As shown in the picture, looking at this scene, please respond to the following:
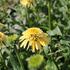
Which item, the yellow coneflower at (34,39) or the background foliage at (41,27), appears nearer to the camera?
the yellow coneflower at (34,39)

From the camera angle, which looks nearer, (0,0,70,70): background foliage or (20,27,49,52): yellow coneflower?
(20,27,49,52): yellow coneflower

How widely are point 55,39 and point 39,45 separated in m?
0.65

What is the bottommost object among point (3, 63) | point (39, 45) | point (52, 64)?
point (3, 63)

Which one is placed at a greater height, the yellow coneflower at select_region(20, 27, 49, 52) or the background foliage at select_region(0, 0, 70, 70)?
the yellow coneflower at select_region(20, 27, 49, 52)

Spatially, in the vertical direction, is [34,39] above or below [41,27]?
above

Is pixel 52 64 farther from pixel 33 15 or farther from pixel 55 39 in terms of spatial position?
pixel 33 15

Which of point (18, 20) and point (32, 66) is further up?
point (32, 66)

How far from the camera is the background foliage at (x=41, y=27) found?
1896mm

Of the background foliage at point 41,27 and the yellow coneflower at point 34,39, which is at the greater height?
the yellow coneflower at point 34,39

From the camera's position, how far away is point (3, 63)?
6.83 feet

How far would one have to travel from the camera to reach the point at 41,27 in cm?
247

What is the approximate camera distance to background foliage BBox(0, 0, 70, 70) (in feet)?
6.22

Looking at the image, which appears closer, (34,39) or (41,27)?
(34,39)

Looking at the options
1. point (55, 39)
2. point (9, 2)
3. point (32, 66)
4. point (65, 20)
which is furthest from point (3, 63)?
point (9, 2)
